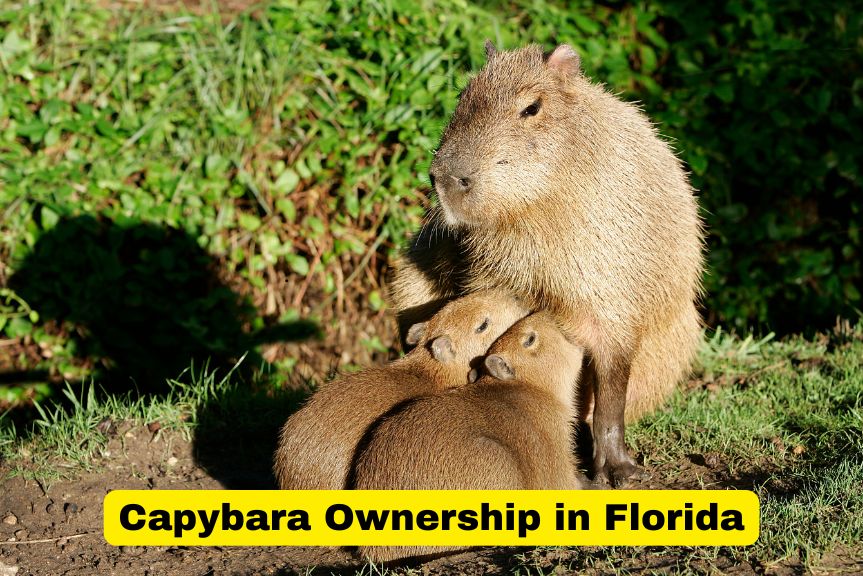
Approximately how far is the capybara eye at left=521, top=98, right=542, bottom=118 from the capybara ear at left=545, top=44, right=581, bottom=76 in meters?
0.18

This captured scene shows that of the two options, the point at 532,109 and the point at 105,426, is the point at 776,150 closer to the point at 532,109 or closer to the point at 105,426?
the point at 532,109

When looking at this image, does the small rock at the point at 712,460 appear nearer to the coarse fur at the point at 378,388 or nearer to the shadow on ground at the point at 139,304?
the coarse fur at the point at 378,388

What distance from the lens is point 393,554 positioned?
3.04 metres

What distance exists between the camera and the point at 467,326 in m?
3.69

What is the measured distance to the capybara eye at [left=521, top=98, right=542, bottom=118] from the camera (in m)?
3.56

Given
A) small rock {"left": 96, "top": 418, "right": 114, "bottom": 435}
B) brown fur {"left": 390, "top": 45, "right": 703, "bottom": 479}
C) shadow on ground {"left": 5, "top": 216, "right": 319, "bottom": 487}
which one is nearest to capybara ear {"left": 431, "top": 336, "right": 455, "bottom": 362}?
brown fur {"left": 390, "top": 45, "right": 703, "bottom": 479}

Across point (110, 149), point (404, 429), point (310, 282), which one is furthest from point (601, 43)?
point (404, 429)

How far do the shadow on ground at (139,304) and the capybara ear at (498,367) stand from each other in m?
2.40

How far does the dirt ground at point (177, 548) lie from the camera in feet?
9.17

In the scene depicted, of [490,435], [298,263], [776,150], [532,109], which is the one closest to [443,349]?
[490,435]

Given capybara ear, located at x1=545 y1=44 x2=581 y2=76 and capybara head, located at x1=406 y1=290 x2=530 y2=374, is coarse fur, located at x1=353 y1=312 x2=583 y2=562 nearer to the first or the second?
capybara head, located at x1=406 y1=290 x2=530 y2=374

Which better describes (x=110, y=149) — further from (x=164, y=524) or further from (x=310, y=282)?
(x=164, y=524)

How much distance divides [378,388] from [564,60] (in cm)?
135

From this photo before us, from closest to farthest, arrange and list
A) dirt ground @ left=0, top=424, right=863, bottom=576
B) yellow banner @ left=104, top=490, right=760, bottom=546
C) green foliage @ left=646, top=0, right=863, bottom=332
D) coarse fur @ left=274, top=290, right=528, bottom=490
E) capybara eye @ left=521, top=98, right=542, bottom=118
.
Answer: dirt ground @ left=0, top=424, right=863, bottom=576
yellow banner @ left=104, top=490, right=760, bottom=546
coarse fur @ left=274, top=290, right=528, bottom=490
capybara eye @ left=521, top=98, right=542, bottom=118
green foliage @ left=646, top=0, right=863, bottom=332
